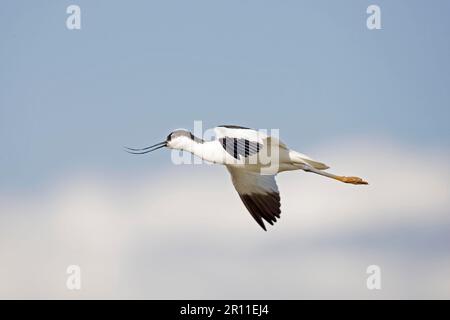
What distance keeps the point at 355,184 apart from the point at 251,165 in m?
2.81

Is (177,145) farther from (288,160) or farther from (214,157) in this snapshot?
(288,160)

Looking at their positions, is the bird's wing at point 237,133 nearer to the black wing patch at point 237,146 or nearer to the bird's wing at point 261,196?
the black wing patch at point 237,146

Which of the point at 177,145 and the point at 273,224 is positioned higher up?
the point at 177,145

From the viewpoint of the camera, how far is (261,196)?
21.0 m

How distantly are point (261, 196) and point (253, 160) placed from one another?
5.82 ft

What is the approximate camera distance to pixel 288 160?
19734mm

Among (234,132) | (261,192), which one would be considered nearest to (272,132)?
(234,132)

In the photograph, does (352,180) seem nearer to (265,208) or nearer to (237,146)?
(265,208)

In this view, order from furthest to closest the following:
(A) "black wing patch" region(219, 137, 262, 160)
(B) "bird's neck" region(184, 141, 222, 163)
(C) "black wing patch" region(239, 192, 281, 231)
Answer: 1. (C) "black wing patch" region(239, 192, 281, 231)
2. (B) "bird's neck" region(184, 141, 222, 163)
3. (A) "black wing patch" region(219, 137, 262, 160)

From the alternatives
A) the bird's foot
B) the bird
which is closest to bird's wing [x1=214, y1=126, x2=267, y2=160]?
the bird

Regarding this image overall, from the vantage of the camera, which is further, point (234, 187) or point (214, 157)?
point (234, 187)

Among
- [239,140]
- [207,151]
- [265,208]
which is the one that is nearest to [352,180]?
[265,208]

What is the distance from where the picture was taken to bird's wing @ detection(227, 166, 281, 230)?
68.2ft

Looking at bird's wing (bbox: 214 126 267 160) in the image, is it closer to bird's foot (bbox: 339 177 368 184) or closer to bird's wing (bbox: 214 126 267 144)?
bird's wing (bbox: 214 126 267 144)
